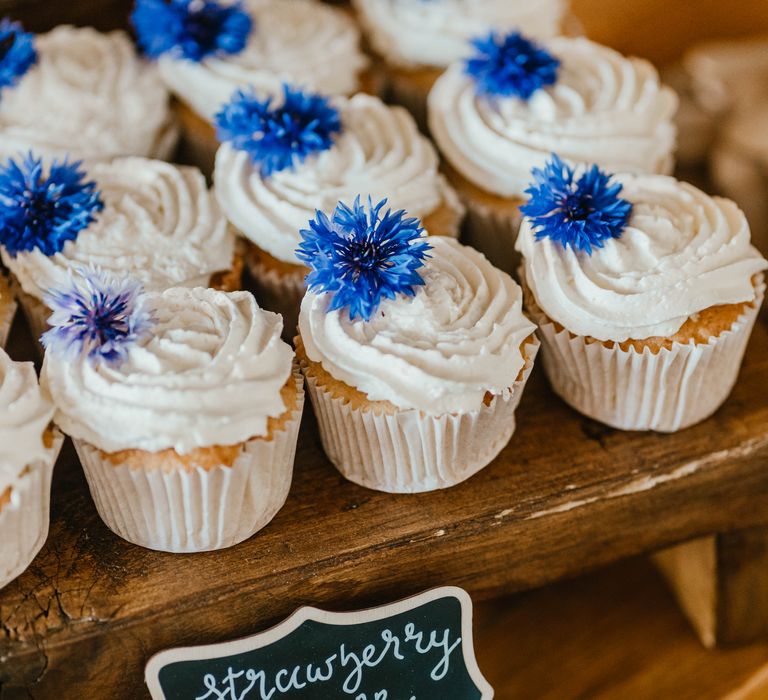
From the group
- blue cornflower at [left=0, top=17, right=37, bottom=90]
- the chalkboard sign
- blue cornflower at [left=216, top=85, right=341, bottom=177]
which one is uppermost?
blue cornflower at [left=216, top=85, right=341, bottom=177]

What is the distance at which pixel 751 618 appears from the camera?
5.44 feet

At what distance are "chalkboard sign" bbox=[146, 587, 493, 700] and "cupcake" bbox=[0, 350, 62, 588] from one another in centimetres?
22

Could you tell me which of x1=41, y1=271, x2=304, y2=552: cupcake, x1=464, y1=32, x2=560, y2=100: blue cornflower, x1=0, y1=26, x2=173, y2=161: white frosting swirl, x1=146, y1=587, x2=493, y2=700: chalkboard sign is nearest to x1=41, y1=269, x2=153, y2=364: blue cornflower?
x1=41, y1=271, x2=304, y2=552: cupcake

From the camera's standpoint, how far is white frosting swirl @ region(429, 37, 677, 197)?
62.6 inches

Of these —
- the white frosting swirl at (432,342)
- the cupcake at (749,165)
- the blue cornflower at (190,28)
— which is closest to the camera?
the white frosting swirl at (432,342)

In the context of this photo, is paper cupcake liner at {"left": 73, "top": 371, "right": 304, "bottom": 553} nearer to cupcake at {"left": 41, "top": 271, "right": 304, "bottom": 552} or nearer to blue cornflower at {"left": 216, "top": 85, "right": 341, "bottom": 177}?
cupcake at {"left": 41, "top": 271, "right": 304, "bottom": 552}

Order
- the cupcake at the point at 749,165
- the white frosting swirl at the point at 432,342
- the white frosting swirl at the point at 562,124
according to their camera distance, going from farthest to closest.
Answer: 1. the cupcake at the point at 749,165
2. the white frosting swirl at the point at 562,124
3. the white frosting swirl at the point at 432,342

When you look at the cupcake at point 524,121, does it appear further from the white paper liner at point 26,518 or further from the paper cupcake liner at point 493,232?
the white paper liner at point 26,518

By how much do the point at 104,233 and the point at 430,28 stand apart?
2.75ft

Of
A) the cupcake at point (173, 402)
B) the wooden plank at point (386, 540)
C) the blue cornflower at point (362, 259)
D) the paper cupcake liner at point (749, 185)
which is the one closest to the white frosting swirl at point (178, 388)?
the cupcake at point (173, 402)

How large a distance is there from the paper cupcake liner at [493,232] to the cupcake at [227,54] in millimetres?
367

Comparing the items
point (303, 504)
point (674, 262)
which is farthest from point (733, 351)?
point (303, 504)

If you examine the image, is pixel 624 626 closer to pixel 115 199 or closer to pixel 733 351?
pixel 733 351

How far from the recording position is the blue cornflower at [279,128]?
151cm
